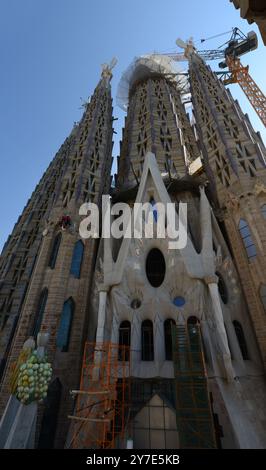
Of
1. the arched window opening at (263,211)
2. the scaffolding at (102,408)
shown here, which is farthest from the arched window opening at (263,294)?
the scaffolding at (102,408)

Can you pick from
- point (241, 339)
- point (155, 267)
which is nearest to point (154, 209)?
point (155, 267)

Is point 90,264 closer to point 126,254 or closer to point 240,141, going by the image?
point 126,254

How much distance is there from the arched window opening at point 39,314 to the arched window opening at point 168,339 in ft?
23.7

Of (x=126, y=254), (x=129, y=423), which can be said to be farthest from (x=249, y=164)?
(x=129, y=423)

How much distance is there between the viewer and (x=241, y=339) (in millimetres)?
15086

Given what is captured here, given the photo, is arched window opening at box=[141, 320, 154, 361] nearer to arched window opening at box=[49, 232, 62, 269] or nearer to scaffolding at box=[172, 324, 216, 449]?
scaffolding at box=[172, 324, 216, 449]

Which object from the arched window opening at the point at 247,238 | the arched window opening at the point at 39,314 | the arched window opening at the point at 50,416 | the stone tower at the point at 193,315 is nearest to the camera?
the stone tower at the point at 193,315

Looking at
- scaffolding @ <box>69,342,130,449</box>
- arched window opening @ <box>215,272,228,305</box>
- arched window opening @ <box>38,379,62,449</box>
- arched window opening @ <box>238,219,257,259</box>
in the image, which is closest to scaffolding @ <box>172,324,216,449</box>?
scaffolding @ <box>69,342,130,449</box>

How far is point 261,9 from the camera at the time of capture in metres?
4.91

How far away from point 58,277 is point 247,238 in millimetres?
12161

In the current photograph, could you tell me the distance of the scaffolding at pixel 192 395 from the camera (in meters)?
9.81

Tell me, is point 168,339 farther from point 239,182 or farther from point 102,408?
point 239,182

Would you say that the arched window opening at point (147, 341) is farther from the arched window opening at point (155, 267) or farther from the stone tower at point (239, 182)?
the stone tower at point (239, 182)

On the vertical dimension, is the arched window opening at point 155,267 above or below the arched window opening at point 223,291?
above
